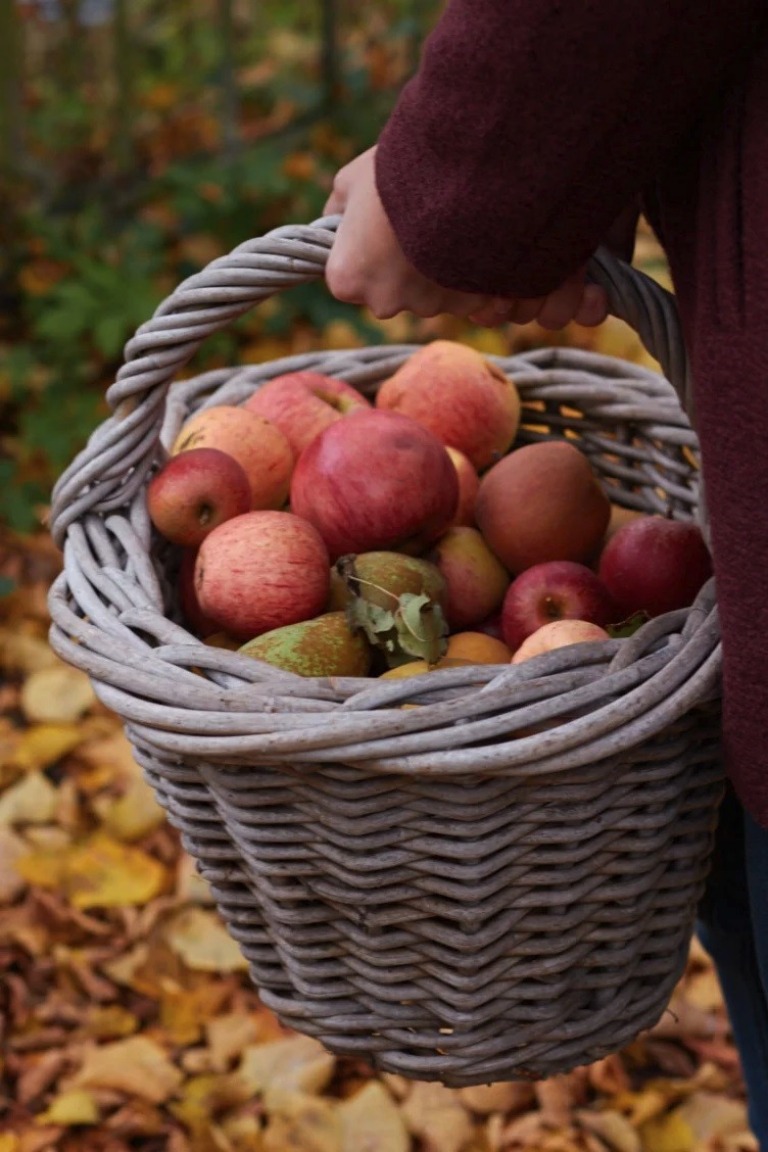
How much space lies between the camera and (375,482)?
1161 mm

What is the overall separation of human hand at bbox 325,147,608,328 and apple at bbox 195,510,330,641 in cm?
23

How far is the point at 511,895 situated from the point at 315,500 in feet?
1.45

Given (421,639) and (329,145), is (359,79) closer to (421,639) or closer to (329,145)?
(329,145)

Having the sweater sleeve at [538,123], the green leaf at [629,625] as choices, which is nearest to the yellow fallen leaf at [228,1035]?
the green leaf at [629,625]

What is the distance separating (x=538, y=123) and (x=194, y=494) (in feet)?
1.68

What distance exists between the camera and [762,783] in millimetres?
848

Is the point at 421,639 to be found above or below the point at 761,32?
below

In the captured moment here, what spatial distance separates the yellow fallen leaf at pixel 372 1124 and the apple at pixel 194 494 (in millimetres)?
749

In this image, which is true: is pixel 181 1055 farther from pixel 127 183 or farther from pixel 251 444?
pixel 127 183

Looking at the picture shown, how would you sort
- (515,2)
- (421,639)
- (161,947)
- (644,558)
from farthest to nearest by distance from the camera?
(161,947) < (644,558) < (421,639) < (515,2)

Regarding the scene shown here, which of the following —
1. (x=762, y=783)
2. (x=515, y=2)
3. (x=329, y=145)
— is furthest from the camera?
(x=329, y=145)

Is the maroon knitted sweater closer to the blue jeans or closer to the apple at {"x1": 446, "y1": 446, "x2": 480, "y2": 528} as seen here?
the blue jeans

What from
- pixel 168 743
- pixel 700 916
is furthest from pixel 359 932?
pixel 700 916

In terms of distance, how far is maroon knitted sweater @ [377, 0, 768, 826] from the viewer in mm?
741
